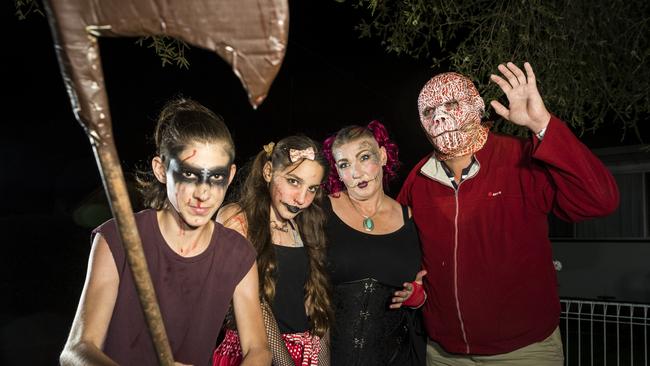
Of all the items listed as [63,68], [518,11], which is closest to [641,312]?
[518,11]

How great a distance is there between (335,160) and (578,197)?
3.95 ft

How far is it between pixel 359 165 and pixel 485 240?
740mm

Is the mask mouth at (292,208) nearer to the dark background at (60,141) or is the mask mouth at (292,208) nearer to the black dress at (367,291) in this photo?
the black dress at (367,291)

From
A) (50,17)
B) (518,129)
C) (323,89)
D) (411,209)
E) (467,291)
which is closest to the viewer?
(50,17)

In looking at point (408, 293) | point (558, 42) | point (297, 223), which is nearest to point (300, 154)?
point (297, 223)

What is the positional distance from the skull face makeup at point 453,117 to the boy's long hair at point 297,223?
0.55m

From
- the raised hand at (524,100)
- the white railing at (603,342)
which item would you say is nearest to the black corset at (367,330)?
the raised hand at (524,100)

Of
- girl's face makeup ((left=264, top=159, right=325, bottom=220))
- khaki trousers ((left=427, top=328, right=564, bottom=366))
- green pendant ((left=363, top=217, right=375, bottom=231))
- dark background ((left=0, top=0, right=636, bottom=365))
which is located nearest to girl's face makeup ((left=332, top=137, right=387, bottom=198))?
green pendant ((left=363, top=217, right=375, bottom=231))

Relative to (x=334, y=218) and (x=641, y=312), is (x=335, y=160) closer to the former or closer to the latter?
(x=334, y=218)

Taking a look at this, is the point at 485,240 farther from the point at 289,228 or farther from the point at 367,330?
the point at 289,228

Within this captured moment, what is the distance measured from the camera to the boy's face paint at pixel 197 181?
1.70 m

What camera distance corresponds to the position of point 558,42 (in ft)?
13.0

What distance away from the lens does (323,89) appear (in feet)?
28.1

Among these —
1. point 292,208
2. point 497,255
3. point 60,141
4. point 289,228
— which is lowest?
point 497,255
